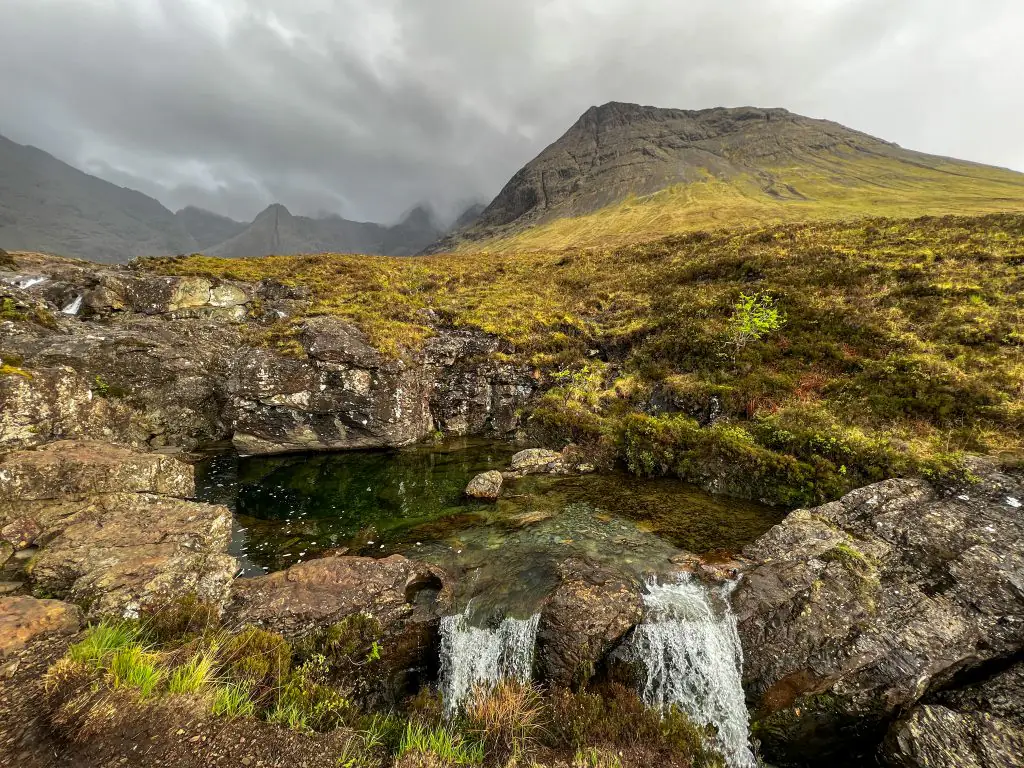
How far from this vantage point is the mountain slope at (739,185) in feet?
301

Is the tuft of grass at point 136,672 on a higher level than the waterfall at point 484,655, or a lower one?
higher

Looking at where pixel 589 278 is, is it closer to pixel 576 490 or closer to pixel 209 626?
pixel 576 490

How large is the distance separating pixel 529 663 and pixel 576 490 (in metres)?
8.77

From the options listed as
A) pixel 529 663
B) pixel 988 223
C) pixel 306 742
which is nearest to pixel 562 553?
pixel 529 663

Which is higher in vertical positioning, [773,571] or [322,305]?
[322,305]

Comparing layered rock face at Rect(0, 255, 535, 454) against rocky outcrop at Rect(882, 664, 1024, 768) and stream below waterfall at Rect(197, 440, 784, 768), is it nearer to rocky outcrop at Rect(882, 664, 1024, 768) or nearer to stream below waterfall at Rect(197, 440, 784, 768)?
stream below waterfall at Rect(197, 440, 784, 768)

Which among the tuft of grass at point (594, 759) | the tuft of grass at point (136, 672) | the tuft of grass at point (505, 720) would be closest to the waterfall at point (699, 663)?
the tuft of grass at point (594, 759)

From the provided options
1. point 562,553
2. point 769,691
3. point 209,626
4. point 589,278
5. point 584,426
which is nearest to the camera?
point 209,626

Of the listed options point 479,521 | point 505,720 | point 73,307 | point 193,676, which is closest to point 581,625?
point 505,720

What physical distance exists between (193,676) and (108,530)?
7183 millimetres

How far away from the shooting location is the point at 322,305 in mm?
32219

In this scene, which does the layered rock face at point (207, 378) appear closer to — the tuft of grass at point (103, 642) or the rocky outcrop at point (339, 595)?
the rocky outcrop at point (339, 595)

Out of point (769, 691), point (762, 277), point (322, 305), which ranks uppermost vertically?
point (762, 277)

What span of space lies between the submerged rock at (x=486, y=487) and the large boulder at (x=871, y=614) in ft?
31.4
